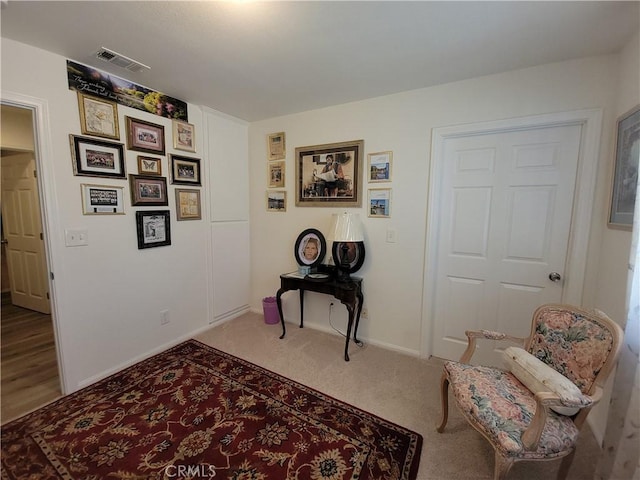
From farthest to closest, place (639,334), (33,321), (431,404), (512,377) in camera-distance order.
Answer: (33,321)
(431,404)
(512,377)
(639,334)

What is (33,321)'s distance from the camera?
3.22 meters

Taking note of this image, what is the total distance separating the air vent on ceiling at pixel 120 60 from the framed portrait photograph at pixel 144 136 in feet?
1.39

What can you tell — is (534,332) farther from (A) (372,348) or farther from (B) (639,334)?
(A) (372,348)

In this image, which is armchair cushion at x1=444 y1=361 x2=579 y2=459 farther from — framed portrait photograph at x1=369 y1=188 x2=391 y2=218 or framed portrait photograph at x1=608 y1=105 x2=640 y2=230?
framed portrait photograph at x1=369 y1=188 x2=391 y2=218

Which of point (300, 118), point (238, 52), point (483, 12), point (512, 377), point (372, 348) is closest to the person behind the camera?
point (483, 12)

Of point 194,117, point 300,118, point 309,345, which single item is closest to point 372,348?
point 309,345

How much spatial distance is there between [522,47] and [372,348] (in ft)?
8.63

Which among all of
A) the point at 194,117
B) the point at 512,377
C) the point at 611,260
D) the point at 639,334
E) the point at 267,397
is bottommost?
the point at 267,397

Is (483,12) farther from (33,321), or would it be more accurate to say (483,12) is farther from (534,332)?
(33,321)

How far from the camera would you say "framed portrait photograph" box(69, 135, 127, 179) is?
2.00 meters

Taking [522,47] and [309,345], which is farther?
[309,345]

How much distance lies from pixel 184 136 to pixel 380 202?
6.75ft

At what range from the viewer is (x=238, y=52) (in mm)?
1822

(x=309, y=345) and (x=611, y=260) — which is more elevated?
(x=611, y=260)
